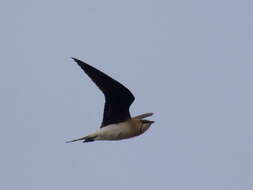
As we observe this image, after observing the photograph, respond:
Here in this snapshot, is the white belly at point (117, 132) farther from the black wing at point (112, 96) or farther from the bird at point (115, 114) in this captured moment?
the black wing at point (112, 96)

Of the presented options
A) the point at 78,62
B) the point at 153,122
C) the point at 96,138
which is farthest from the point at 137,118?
the point at 78,62

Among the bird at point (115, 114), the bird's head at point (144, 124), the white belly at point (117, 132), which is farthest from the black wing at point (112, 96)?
the bird's head at point (144, 124)

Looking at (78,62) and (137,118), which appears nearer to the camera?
(78,62)

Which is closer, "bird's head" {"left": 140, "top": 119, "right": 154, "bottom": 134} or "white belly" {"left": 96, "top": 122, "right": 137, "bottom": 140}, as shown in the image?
"white belly" {"left": 96, "top": 122, "right": 137, "bottom": 140}

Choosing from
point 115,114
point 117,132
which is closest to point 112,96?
point 115,114

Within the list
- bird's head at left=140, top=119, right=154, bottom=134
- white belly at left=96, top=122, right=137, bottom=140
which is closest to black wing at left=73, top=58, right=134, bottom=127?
white belly at left=96, top=122, right=137, bottom=140

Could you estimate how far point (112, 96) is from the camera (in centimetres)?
1287

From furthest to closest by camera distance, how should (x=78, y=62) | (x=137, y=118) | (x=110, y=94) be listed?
(x=137, y=118) < (x=110, y=94) < (x=78, y=62)

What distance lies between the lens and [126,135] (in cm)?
1304

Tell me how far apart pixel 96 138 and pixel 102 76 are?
115cm

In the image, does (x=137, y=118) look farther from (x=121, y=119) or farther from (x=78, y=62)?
(x=78, y=62)

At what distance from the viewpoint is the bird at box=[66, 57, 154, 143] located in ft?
40.7

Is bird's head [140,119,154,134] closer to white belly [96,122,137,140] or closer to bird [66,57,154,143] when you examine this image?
bird [66,57,154,143]

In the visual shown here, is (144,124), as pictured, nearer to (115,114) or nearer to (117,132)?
(115,114)
